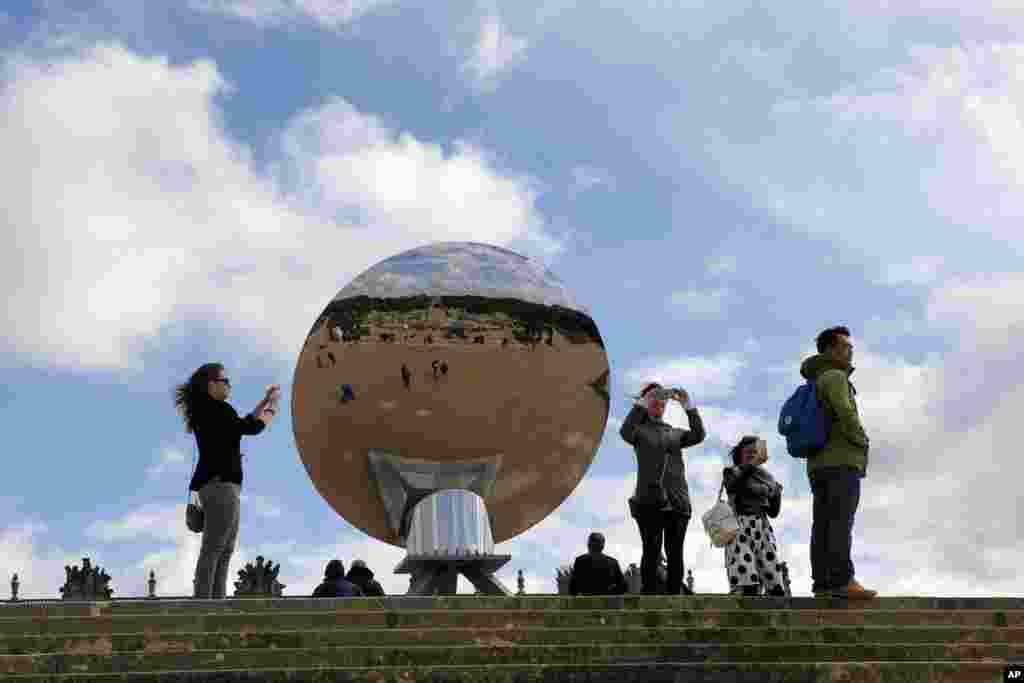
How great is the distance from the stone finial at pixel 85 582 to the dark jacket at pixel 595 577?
35.7 meters

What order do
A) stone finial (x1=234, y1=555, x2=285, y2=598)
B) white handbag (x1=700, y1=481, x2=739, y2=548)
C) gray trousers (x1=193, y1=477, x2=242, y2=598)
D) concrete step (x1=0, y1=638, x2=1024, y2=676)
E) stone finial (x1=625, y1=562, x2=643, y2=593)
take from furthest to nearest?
stone finial (x1=234, y1=555, x2=285, y2=598)
stone finial (x1=625, y1=562, x2=643, y2=593)
white handbag (x1=700, y1=481, x2=739, y2=548)
gray trousers (x1=193, y1=477, x2=242, y2=598)
concrete step (x1=0, y1=638, x2=1024, y2=676)

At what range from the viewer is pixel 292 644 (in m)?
11.8

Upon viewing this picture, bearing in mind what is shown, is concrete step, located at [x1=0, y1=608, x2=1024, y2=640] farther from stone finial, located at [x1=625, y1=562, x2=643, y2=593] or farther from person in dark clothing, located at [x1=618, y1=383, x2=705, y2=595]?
stone finial, located at [x1=625, y1=562, x2=643, y2=593]

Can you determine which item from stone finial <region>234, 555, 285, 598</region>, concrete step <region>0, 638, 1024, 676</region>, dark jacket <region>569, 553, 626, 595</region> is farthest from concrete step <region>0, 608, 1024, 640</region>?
stone finial <region>234, 555, 285, 598</region>

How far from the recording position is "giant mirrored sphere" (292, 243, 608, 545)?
79.2 feet

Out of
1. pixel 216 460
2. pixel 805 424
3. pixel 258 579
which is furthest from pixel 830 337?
pixel 258 579

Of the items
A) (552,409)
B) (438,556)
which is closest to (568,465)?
(552,409)

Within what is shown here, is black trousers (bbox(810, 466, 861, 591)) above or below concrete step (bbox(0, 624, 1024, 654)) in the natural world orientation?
above

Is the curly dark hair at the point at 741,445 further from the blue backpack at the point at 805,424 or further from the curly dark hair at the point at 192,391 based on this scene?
the curly dark hair at the point at 192,391

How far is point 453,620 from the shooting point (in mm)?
12320

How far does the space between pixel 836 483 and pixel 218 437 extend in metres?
4.93

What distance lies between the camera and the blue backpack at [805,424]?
1366 cm

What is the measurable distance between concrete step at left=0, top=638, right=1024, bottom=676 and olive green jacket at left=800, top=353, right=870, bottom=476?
160cm

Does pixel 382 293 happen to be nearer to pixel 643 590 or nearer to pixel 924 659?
pixel 643 590
